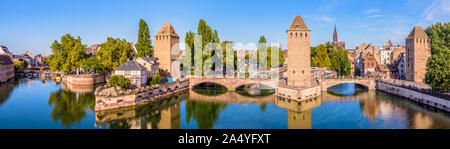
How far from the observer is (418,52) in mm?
43312

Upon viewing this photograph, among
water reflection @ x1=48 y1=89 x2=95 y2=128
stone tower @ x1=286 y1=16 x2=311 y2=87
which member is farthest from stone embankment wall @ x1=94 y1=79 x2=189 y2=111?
stone tower @ x1=286 y1=16 x2=311 y2=87

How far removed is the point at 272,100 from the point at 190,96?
1153 cm

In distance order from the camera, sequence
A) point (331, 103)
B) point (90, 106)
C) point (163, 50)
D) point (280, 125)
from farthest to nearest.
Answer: point (163, 50), point (331, 103), point (90, 106), point (280, 125)

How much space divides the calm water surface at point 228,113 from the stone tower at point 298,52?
3.52 m

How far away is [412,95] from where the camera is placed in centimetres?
3419

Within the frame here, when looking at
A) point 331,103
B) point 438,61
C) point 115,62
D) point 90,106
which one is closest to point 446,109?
point 438,61

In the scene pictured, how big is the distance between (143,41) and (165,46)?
27.5 feet

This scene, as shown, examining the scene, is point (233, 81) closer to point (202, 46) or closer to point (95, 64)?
point (202, 46)

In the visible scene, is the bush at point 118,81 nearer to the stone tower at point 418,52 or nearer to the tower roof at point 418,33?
the stone tower at point 418,52

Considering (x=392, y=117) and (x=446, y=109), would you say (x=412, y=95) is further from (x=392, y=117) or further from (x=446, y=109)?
(x=392, y=117)

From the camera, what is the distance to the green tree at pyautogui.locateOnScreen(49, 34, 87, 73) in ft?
188

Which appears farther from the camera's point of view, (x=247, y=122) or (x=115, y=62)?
(x=115, y=62)

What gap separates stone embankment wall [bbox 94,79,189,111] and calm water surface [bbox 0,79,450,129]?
86 cm

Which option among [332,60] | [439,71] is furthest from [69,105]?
[332,60]
